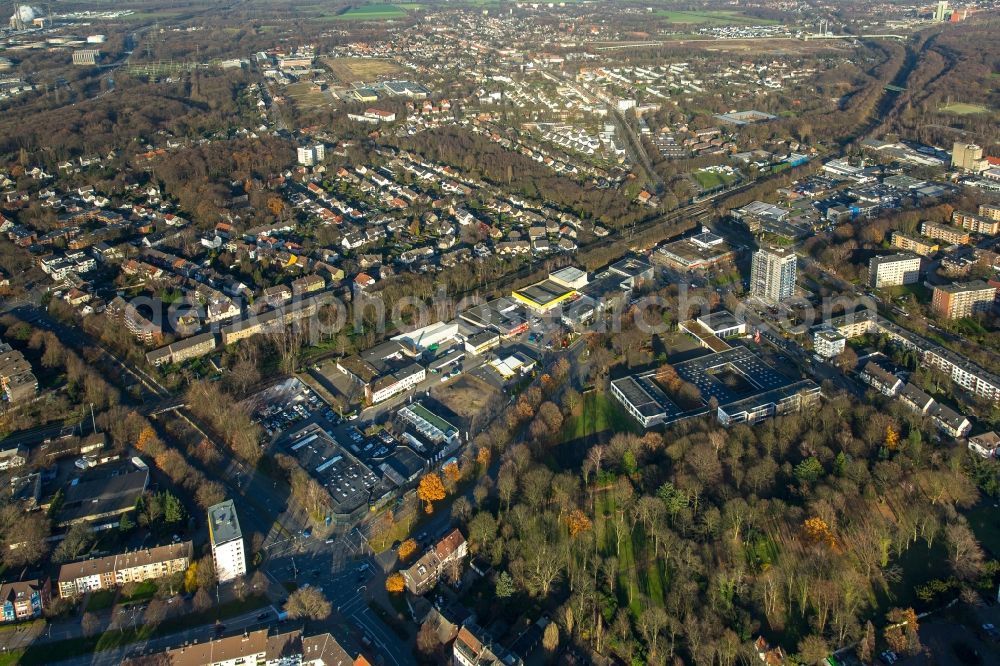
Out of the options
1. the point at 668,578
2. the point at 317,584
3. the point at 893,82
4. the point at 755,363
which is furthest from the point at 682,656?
the point at 893,82

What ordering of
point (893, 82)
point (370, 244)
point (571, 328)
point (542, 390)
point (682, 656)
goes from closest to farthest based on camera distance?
point (682, 656), point (542, 390), point (571, 328), point (370, 244), point (893, 82)

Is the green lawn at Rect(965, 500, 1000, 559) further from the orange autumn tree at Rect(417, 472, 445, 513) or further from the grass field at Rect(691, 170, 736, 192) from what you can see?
the grass field at Rect(691, 170, 736, 192)

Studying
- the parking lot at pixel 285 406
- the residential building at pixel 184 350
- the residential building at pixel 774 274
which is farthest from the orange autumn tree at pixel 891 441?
the residential building at pixel 184 350

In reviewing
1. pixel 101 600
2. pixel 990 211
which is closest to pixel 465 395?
pixel 101 600

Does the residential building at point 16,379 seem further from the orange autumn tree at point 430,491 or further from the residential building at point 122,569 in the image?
the orange autumn tree at point 430,491

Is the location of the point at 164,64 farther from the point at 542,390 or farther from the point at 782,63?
the point at 542,390

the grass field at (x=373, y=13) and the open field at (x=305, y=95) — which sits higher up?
the grass field at (x=373, y=13)

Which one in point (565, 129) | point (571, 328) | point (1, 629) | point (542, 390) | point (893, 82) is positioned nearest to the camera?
point (1, 629)
